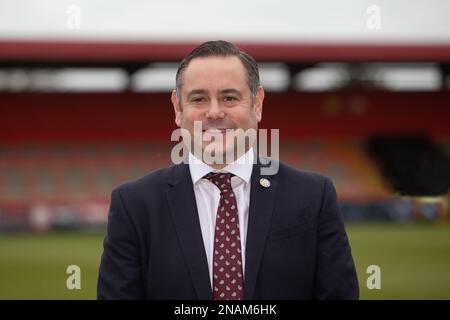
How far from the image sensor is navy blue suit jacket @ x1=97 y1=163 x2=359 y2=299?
71.4 inches

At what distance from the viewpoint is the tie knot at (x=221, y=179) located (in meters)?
1.88

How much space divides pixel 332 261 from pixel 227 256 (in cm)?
27

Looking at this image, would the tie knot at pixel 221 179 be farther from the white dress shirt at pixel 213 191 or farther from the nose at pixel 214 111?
the nose at pixel 214 111

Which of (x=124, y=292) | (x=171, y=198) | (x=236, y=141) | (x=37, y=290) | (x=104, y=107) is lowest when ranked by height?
(x=37, y=290)

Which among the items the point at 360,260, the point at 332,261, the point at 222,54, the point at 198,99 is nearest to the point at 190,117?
the point at 198,99

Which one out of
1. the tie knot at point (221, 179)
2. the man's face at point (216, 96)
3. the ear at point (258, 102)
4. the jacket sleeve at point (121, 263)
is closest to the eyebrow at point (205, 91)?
the man's face at point (216, 96)

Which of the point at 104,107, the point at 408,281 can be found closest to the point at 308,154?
the point at 104,107

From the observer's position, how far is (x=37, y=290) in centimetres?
896

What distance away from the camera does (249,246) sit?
1.82 metres

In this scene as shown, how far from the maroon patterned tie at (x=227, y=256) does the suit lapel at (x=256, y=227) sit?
0.09 ft

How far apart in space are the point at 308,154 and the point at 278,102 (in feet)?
6.16

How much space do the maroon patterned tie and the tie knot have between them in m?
0.03

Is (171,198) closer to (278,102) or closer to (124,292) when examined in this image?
(124,292)

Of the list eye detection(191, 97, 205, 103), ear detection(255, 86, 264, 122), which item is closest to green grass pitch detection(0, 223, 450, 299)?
ear detection(255, 86, 264, 122)
